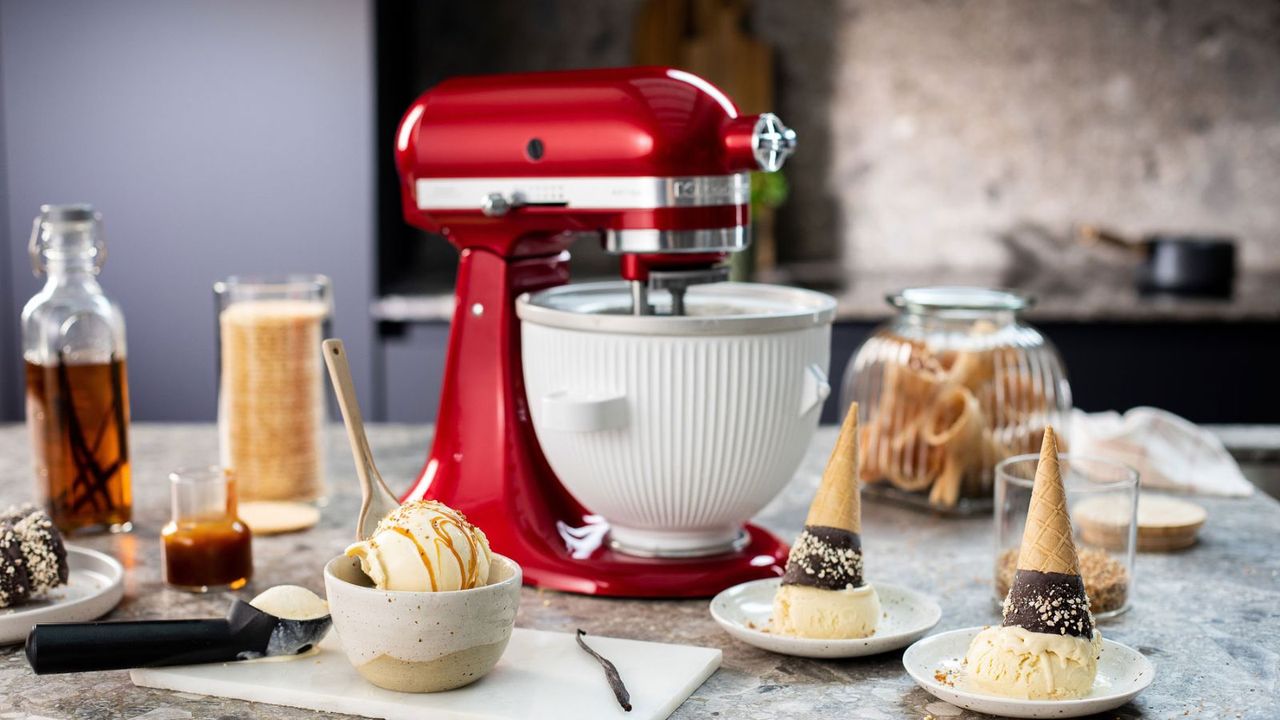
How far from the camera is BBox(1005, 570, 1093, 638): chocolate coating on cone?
880mm

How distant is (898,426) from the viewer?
1384 millimetres

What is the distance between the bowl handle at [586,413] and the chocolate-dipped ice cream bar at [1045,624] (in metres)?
0.33

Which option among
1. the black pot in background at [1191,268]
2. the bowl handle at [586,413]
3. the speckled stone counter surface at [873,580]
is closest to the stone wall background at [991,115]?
the black pot in background at [1191,268]

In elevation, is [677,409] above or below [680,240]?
below

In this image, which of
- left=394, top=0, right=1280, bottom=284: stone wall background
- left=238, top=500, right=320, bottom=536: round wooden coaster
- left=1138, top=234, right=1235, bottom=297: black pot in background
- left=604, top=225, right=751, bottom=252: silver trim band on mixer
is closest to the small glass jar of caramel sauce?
left=238, top=500, right=320, bottom=536: round wooden coaster

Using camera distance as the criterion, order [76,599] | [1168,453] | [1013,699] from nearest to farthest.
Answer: [1013,699], [76,599], [1168,453]

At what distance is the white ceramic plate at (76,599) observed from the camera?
1000mm

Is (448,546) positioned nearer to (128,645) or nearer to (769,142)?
(128,645)

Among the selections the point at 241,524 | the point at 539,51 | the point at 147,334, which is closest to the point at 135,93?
the point at 147,334

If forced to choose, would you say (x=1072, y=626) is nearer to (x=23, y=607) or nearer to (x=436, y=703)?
(x=436, y=703)

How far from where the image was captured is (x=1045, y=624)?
88cm

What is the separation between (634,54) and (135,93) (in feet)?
3.67

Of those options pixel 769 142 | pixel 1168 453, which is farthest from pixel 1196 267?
pixel 769 142

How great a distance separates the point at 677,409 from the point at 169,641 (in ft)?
1.35
